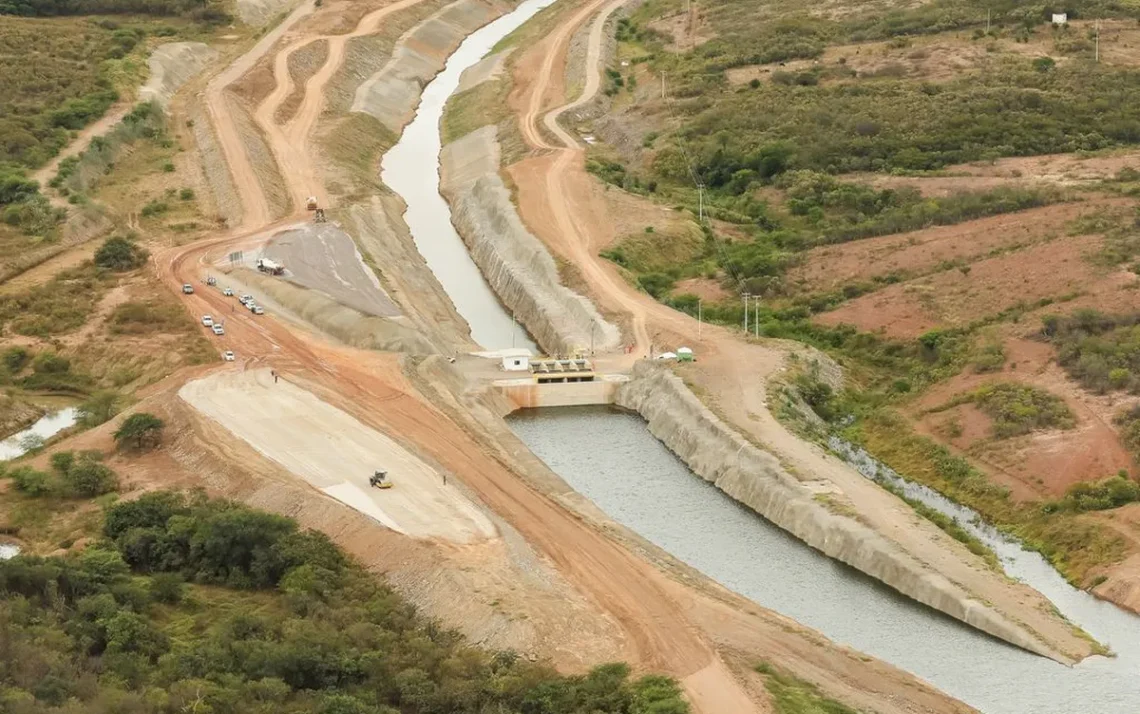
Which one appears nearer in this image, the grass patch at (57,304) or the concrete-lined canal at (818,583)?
the concrete-lined canal at (818,583)

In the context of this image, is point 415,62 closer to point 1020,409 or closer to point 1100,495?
point 1020,409

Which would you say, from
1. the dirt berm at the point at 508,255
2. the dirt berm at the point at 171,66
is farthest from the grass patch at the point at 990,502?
the dirt berm at the point at 171,66

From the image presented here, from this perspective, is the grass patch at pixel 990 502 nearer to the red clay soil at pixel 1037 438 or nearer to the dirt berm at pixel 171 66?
the red clay soil at pixel 1037 438

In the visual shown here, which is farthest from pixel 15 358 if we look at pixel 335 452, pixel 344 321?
pixel 335 452

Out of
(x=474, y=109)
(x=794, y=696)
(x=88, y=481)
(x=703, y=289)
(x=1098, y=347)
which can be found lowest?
(x=474, y=109)

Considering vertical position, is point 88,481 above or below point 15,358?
above

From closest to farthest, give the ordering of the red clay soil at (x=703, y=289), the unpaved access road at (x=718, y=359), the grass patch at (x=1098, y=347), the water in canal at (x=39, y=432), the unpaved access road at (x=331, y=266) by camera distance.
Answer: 1. the unpaved access road at (x=718, y=359)
2. the water in canal at (x=39, y=432)
3. the grass patch at (x=1098, y=347)
4. the unpaved access road at (x=331, y=266)
5. the red clay soil at (x=703, y=289)

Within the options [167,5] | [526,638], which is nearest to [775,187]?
[526,638]
